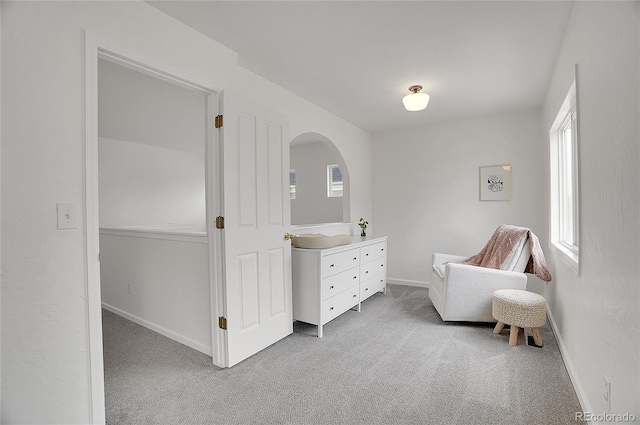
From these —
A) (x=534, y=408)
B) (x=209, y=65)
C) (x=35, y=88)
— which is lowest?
(x=534, y=408)

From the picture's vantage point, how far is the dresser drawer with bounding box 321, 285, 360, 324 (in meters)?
2.96

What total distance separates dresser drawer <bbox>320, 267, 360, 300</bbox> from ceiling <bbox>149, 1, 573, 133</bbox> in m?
1.88

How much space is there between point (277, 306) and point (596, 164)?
236 cm

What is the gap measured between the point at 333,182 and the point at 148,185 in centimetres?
334

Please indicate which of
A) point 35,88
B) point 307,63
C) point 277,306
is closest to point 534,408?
point 277,306

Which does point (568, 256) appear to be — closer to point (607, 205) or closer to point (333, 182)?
point (607, 205)

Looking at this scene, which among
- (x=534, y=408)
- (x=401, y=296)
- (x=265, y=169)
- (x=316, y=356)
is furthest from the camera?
(x=401, y=296)

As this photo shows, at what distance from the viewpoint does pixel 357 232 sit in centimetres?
463

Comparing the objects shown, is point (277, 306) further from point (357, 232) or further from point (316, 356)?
point (357, 232)

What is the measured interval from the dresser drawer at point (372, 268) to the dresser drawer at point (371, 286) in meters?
0.05

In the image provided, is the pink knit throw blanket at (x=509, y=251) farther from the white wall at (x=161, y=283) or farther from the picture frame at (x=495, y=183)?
the white wall at (x=161, y=283)

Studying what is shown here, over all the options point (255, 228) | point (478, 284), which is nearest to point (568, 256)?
point (478, 284)

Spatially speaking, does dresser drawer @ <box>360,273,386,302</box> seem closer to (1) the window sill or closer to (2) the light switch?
(1) the window sill

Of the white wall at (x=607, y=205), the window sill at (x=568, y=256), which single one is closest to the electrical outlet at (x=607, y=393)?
the white wall at (x=607, y=205)
